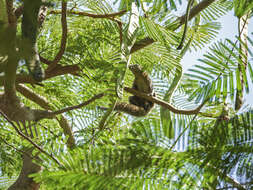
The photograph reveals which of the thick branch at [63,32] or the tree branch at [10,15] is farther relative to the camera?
the thick branch at [63,32]

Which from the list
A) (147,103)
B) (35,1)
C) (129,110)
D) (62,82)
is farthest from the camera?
(62,82)

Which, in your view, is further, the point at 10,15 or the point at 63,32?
the point at 63,32

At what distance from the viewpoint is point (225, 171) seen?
9.6 inches

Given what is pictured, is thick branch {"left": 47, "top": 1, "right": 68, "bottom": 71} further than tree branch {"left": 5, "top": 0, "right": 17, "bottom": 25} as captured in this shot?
Yes

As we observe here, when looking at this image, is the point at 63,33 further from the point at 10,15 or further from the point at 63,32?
the point at 10,15

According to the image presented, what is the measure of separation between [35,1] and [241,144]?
7.2 inches

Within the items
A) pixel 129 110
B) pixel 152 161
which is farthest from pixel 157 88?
pixel 152 161

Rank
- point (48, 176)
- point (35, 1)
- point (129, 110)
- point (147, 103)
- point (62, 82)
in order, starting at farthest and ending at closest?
point (62, 82) < point (147, 103) < point (129, 110) < point (48, 176) < point (35, 1)

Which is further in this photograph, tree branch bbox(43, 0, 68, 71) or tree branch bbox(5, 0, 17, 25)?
tree branch bbox(43, 0, 68, 71)

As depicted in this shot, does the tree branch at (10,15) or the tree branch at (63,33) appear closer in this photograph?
the tree branch at (10,15)

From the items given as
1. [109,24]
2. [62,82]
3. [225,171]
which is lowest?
[225,171]

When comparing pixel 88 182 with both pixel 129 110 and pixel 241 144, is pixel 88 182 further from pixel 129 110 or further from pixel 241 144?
pixel 129 110

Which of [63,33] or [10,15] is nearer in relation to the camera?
[10,15]

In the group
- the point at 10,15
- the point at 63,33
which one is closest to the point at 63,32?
the point at 63,33
